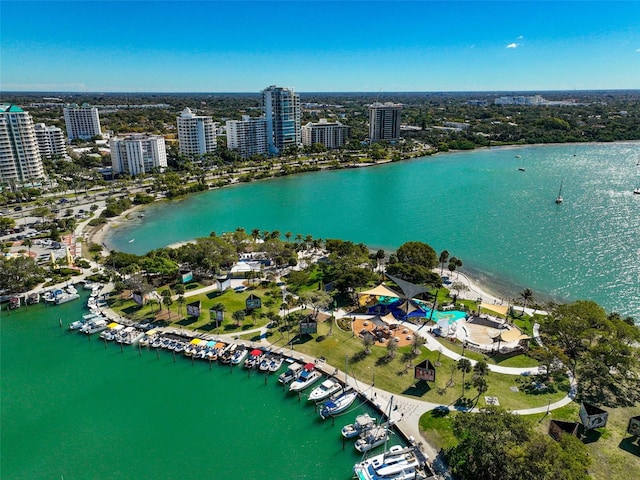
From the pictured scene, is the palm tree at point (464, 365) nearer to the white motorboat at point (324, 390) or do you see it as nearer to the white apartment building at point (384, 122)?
the white motorboat at point (324, 390)

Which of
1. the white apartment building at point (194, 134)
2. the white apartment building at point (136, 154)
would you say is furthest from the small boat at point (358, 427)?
the white apartment building at point (194, 134)

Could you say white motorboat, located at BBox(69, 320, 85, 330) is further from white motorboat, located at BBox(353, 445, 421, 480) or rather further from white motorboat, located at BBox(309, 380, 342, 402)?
white motorboat, located at BBox(353, 445, 421, 480)

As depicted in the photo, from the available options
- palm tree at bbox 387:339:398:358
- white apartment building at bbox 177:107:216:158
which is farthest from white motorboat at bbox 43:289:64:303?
white apartment building at bbox 177:107:216:158

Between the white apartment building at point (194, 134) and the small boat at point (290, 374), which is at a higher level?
the white apartment building at point (194, 134)

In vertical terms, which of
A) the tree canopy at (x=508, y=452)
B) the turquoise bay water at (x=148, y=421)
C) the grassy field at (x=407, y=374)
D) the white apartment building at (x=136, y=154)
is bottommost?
the turquoise bay water at (x=148, y=421)

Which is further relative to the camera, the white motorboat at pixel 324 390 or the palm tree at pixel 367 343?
the palm tree at pixel 367 343

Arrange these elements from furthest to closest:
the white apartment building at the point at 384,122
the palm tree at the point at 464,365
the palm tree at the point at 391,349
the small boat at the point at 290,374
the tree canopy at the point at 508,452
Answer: the white apartment building at the point at 384,122 < the palm tree at the point at 391,349 < the small boat at the point at 290,374 < the palm tree at the point at 464,365 < the tree canopy at the point at 508,452

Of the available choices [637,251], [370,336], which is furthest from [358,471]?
[637,251]

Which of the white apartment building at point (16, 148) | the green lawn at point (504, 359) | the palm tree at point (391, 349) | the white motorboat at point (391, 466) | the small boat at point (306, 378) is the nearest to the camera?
the white motorboat at point (391, 466)
